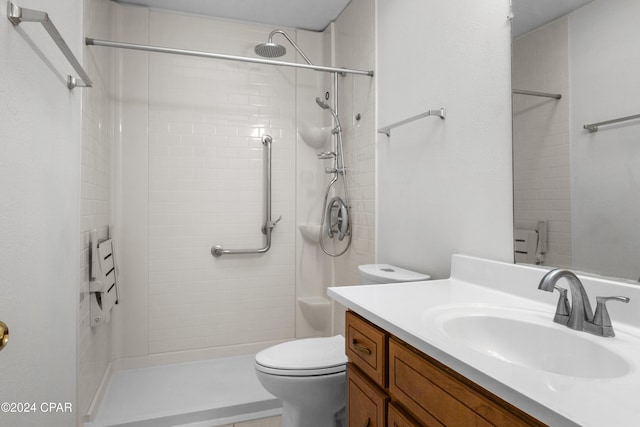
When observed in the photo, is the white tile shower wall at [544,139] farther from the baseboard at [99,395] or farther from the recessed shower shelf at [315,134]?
the baseboard at [99,395]

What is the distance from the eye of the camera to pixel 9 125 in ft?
3.13

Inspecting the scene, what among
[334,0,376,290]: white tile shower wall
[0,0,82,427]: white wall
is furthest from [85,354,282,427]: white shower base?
[334,0,376,290]: white tile shower wall

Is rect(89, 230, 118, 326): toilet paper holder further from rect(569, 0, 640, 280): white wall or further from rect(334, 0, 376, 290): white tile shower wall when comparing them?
rect(569, 0, 640, 280): white wall

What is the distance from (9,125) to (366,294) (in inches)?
44.2

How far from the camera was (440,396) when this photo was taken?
75cm

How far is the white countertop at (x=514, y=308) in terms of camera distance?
0.52 metres

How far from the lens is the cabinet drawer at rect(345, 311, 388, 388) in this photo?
98cm

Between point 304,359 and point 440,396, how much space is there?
910 mm

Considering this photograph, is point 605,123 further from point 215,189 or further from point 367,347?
point 215,189

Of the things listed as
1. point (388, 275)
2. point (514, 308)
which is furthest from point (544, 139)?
point (388, 275)

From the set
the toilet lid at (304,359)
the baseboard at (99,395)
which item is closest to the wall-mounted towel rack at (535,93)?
the toilet lid at (304,359)

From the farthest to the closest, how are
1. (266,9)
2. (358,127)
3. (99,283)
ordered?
(266,9)
(358,127)
(99,283)

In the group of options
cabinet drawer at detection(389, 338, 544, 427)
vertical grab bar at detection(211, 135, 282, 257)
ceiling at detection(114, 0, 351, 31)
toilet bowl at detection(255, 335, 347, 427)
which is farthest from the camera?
vertical grab bar at detection(211, 135, 282, 257)

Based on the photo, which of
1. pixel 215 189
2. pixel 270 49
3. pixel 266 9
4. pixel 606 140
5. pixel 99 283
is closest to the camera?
pixel 606 140
